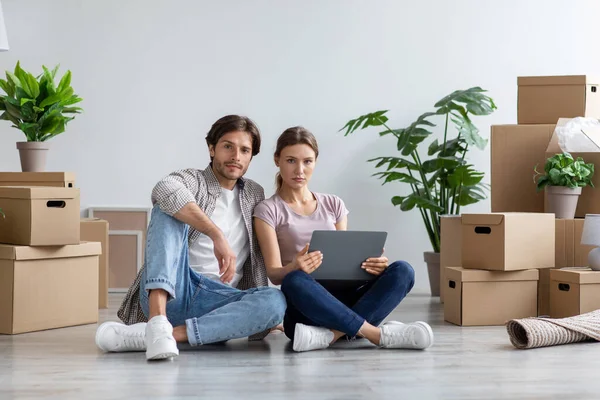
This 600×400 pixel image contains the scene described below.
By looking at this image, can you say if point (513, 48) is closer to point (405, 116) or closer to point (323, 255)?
point (405, 116)

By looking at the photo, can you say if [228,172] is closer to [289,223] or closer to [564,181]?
[289,223]

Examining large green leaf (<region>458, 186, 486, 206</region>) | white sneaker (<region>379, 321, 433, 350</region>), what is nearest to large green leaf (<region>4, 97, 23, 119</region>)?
white sneaker (<region>379, 321, 433, 350</region>)

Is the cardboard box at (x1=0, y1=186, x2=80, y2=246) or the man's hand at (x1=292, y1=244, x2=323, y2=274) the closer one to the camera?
the man's hand at (x1=292, y1=244, x2=323, y2=274)

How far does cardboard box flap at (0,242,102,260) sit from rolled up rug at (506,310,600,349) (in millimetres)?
1574

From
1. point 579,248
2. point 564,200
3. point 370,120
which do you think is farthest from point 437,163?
point 579,248

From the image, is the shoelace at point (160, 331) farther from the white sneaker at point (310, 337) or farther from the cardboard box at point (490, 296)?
the cardboard box at point (490, 296)

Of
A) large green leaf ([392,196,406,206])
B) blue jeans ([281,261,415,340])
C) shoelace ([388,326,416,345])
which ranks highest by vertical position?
large green leaf ([392,196,406,206])

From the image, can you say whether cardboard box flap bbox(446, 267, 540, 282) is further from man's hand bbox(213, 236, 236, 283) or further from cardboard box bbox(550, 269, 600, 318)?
man's hand bbox(213, 236, 236, 283)

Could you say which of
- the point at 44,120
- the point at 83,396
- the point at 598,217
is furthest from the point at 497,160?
the point at 83,396

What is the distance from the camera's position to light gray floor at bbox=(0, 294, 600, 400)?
6.29ft

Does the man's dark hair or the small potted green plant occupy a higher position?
the man's dark hair

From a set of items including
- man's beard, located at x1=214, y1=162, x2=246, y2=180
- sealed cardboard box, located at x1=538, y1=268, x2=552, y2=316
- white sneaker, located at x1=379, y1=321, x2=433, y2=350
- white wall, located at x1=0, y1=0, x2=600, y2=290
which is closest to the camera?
white sneaker, located at x1=379, y1=321, x2=433, y2=350

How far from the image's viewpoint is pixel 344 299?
8.54 feet

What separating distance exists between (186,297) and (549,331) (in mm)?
1173
